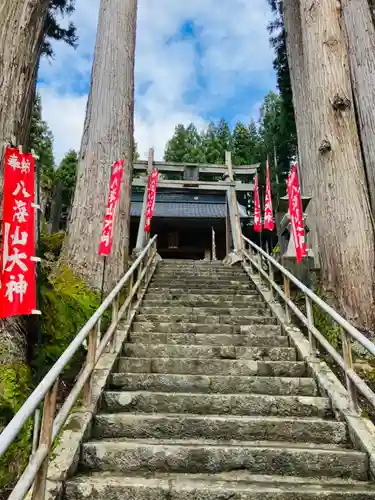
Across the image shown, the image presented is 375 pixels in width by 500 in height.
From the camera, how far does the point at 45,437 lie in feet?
6.39

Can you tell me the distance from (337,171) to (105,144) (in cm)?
338

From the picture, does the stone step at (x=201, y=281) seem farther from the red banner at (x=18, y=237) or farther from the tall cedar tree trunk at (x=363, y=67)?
the red banner at (x=18, y=237)

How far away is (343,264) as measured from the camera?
446 centimetres

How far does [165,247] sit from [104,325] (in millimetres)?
11216

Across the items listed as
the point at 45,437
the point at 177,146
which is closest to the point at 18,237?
the point at 45,437

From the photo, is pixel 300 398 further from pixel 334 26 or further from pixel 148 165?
pixel 148 165

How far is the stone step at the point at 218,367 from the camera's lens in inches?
144

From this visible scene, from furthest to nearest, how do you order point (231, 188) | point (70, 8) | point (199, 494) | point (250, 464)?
point (231, 188) → point (70, 8) → point (250, 464) → point (199, 494)

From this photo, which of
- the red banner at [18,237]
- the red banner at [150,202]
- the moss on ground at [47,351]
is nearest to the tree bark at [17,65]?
the red banner at [18,237]

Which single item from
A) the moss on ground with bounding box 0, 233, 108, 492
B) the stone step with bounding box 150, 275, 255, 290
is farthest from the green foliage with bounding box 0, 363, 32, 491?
the stone step with bounding box 150, 275, 255, 290

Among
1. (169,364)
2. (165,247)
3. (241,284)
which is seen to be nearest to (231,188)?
(165,247)

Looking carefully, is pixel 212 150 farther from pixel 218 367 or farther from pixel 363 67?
pixel 218 367

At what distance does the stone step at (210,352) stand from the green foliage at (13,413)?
1.49 metres

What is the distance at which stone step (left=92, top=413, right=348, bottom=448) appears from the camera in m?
2.82
